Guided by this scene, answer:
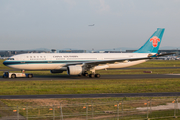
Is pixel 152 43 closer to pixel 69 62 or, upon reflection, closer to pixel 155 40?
pixel 155 40

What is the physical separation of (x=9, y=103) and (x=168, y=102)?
1582 cm

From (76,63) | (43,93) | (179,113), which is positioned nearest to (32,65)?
(76,63)

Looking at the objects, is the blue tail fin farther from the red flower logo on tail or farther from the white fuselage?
the white fuselage

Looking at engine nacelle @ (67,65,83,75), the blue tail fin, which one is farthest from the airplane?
the blue tail fin

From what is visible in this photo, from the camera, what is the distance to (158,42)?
52.7m

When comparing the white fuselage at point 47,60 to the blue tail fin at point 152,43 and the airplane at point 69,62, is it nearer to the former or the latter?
the airplane at point 69,62


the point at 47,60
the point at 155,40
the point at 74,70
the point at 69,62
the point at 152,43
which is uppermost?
the point at 155,40

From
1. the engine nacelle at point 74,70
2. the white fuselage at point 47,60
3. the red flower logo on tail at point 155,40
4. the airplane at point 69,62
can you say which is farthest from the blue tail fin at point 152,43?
the engine nacelle at point 74,70

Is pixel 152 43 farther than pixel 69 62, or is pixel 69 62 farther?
pixel 152 43

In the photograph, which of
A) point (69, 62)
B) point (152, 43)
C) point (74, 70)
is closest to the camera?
point (74, 70)

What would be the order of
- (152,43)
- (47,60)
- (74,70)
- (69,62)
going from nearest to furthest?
(74,70)
(47,60)
(69,62)
(152,43)

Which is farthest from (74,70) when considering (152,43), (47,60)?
(152,43)

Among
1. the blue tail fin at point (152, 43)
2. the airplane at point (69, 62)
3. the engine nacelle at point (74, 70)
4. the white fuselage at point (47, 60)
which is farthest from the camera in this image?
the blue tail fin at point (152, 43)

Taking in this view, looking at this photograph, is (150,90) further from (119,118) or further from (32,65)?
(32,65)
